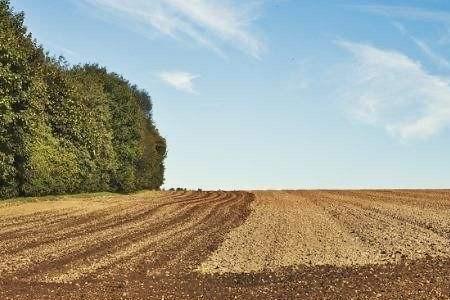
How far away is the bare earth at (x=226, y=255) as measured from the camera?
16.2 m

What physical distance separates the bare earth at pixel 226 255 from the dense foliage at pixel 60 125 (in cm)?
686

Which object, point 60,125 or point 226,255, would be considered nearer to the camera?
point 226,255

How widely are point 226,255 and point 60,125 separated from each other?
31517 millimetres

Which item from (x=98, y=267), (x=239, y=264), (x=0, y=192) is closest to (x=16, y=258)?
(x=98, y=267)

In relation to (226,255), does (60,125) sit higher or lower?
higher

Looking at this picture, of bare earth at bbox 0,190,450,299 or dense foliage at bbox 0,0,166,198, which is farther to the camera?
dense foliage at bbox 0,0,166,198

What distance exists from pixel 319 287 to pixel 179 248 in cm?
838

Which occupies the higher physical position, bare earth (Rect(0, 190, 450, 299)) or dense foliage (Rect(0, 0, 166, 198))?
dense foliage (Rect(0, 0, 166, 198))

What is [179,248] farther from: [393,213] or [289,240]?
[393,213]

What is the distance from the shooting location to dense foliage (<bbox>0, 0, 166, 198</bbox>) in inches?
1630

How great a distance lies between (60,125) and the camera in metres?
49.7

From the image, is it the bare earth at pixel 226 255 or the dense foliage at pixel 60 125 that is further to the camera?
the dense foliage at pixel 60 125

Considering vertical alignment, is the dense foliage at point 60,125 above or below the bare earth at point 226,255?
above

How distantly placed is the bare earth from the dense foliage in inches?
270
